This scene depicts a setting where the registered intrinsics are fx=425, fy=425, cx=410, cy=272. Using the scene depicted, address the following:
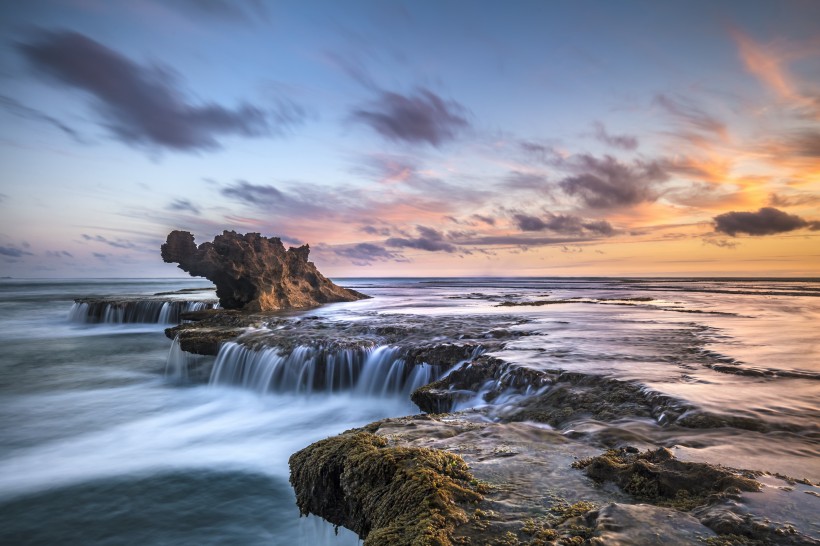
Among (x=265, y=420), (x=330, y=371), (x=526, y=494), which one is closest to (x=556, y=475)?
(x=526, y=494)

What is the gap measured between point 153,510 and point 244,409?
18.3ft

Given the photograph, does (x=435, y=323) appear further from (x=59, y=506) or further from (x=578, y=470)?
(x=578, y=470)

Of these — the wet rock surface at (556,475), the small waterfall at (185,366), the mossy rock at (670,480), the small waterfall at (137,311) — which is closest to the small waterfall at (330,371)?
the small waterfall at (185,366)

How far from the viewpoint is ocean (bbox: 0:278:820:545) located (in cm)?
608

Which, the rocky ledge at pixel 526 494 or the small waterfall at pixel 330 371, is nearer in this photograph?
the rocky ledge at pixel 526 494

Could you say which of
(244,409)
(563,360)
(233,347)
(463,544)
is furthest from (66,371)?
(463,544)

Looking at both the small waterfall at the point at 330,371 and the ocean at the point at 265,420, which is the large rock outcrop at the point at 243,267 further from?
the small waterfall at the point at 330,371

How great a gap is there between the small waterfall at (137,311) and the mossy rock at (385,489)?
3488 cm

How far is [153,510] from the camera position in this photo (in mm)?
8023

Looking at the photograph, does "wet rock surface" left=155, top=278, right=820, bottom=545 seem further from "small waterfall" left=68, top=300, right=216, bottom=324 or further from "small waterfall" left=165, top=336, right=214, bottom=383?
"small waterfall" left=68, top=300, right=216, bottom=324

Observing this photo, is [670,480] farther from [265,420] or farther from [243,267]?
[243,267]

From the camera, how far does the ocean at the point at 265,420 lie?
239 inches

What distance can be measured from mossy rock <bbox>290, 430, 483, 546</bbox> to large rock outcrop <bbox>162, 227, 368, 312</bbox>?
24.7 m

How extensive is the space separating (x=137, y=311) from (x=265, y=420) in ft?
102
